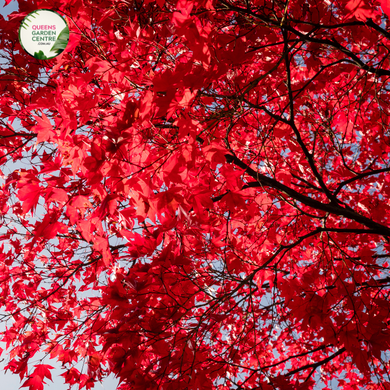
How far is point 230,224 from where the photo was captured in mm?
2445

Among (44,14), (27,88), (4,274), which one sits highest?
(27,88)

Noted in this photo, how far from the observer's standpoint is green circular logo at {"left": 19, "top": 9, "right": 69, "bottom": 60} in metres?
1.96

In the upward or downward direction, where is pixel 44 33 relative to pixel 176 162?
upward

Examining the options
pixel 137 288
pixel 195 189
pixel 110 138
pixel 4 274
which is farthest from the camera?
pixel 4 274

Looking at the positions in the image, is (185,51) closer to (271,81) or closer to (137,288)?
(271,81)

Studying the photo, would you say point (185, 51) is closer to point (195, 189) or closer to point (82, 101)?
point (82, 101)

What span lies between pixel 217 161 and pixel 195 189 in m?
0.27

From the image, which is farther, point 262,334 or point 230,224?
point 262,334

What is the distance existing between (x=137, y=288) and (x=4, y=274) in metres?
3.05

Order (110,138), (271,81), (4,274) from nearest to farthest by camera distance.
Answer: (110,138)
(271,81)
(4,274)

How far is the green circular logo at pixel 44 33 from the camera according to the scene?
196 cm

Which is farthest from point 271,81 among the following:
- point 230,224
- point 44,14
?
point 44,14

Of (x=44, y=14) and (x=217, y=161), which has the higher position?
(x=44, y=14)

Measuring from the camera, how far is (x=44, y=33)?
2.04m
